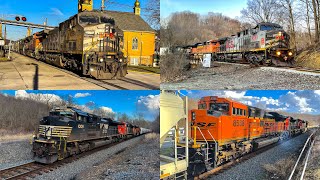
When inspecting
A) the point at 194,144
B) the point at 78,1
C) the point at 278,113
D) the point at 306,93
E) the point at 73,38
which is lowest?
the point at 194,144

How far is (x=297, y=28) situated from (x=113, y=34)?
2.22 metres

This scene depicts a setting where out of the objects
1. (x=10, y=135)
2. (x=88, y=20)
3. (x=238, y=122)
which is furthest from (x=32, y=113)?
(x=238, y=122)

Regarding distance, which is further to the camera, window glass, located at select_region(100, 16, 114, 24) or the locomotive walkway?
window glass, located at select_region(100, 16, 114, 24)

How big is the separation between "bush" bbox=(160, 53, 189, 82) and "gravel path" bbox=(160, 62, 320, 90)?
73mm

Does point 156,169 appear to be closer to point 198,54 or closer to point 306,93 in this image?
point 198,54

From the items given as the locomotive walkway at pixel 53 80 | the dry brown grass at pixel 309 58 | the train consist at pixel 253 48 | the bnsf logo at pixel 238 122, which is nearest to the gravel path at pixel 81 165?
the locomotive walkway at pixel 53 80

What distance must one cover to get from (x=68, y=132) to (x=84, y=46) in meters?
1.23

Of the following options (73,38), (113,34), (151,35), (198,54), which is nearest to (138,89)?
(151,35)

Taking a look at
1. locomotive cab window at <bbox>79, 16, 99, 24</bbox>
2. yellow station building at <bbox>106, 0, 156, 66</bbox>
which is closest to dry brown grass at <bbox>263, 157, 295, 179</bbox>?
yellow station building at <bbox>106, 0, 156, 66</bbox>

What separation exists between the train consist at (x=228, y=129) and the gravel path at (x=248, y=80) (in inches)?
9.2

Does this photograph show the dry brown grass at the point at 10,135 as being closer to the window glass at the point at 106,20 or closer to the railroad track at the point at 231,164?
the window glass at the point at 106,20

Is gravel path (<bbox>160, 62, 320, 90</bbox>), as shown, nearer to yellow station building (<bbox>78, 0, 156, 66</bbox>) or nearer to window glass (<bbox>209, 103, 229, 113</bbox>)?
window glass (<bbox>209, 103, 229, 113</bbox>)

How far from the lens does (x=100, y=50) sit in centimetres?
351

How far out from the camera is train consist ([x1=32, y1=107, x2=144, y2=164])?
3459 millimetres
